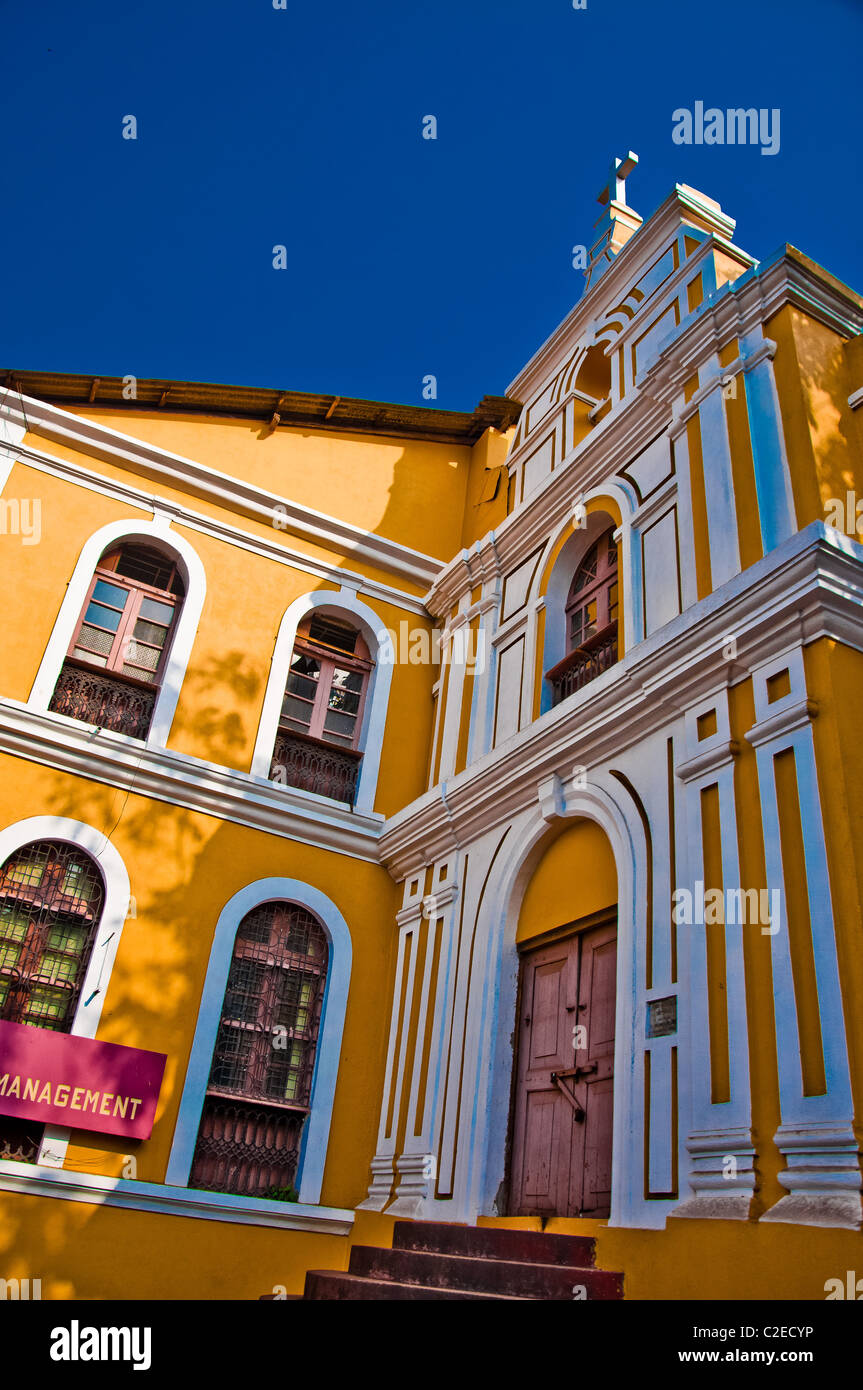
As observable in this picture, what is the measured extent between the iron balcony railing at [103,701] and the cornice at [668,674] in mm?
2555

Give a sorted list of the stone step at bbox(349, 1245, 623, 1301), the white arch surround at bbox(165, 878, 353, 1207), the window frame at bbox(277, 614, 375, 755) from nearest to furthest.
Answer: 1. the stone step at bbox(349, 1245, 623, 1301)
2. the white arch surround at bbox(165, 878, 353, 1207)
3. the window frame at bbox(277, 614, 375, 755)

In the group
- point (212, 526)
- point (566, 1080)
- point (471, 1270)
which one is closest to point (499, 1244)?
point (471, 1270)

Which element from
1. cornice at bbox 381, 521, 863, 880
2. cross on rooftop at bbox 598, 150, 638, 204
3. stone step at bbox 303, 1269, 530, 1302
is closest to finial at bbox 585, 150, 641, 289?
cross on rooftop at bbox 598, 150, 638, 204

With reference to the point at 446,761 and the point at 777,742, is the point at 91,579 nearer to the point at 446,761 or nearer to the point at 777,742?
the point at 446,761

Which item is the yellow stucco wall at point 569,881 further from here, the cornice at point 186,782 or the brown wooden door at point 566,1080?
the cornice at point 186,782

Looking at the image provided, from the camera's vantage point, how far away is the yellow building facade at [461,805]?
5.41 metres

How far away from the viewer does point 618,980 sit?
248 inches

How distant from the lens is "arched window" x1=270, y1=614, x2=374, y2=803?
10.0m

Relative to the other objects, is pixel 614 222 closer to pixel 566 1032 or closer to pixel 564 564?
pixel 564 564

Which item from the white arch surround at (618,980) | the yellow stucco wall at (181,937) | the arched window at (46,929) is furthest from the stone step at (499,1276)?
the arched window at (46,929)

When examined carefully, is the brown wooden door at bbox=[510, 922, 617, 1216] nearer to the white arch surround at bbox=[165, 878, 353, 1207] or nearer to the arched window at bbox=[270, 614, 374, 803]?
the white arch surround at bbox=[165, 878, 353, 1207]

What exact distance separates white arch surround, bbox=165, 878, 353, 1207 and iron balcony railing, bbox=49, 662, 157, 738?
5.74 feet
